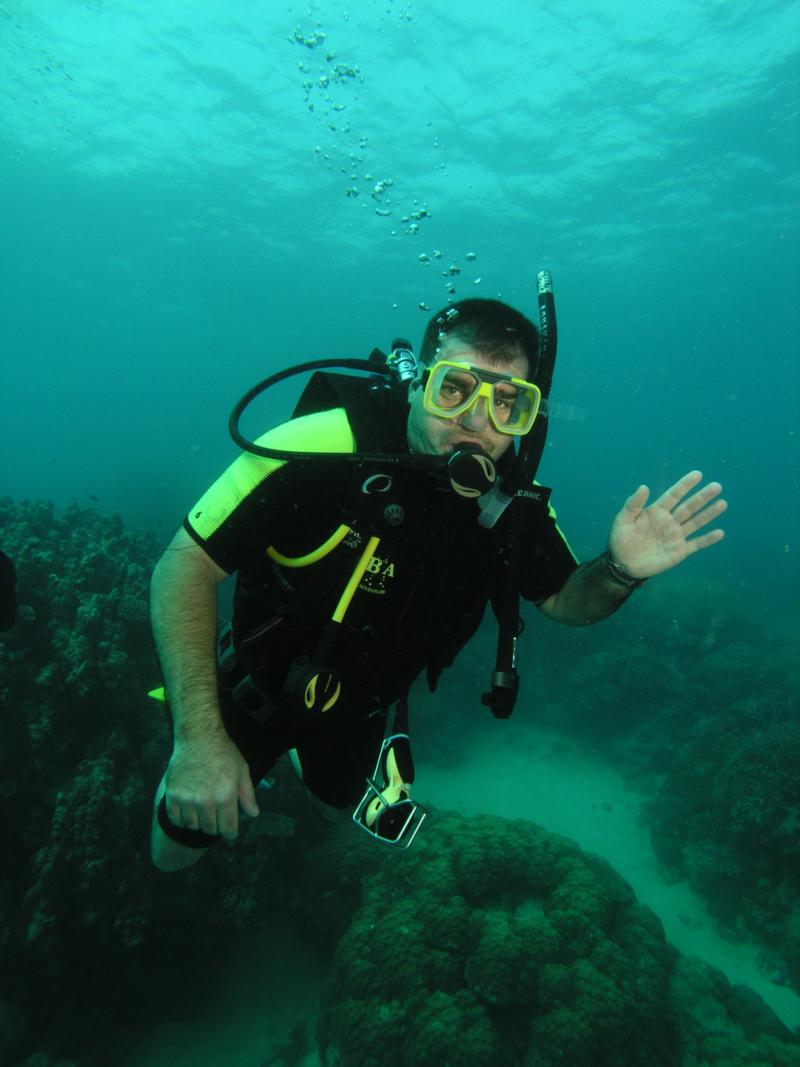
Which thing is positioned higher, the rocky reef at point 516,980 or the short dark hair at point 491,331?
the short dark hair at point 491,331

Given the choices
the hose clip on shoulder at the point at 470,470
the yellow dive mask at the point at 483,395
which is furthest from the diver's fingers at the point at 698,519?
the hose clip on shoulder at the point at 470,470

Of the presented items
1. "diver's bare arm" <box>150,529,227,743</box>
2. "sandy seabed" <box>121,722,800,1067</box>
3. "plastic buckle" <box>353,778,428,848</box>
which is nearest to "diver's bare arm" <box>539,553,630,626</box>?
"plastic buckle" <box>353,778,428,848</box>

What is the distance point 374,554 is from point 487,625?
13874mm

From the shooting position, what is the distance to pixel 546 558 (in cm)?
350

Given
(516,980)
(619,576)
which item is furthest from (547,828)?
(619,576)

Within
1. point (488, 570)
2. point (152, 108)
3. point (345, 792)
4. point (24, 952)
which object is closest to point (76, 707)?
point (24, 952)

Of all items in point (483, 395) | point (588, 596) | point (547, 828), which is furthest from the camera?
point (547, 828)

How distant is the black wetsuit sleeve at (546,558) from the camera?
136 inches

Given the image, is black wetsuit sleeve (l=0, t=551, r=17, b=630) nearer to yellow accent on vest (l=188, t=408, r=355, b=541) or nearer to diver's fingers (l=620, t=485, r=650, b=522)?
yellow accent on vest (l=188, t=408, r=355, b=541)

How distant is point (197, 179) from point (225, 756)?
38157 mm

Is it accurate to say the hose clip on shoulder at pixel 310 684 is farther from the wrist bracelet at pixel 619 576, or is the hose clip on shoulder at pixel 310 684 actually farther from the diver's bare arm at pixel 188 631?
the wrist bracelet at pixel 619 576

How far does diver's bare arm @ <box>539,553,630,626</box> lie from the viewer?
10.2 ft

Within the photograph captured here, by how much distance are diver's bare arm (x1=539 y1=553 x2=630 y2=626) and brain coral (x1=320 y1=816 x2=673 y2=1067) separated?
365 centimetres

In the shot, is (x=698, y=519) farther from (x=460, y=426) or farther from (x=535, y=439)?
(x=460, y=426)
